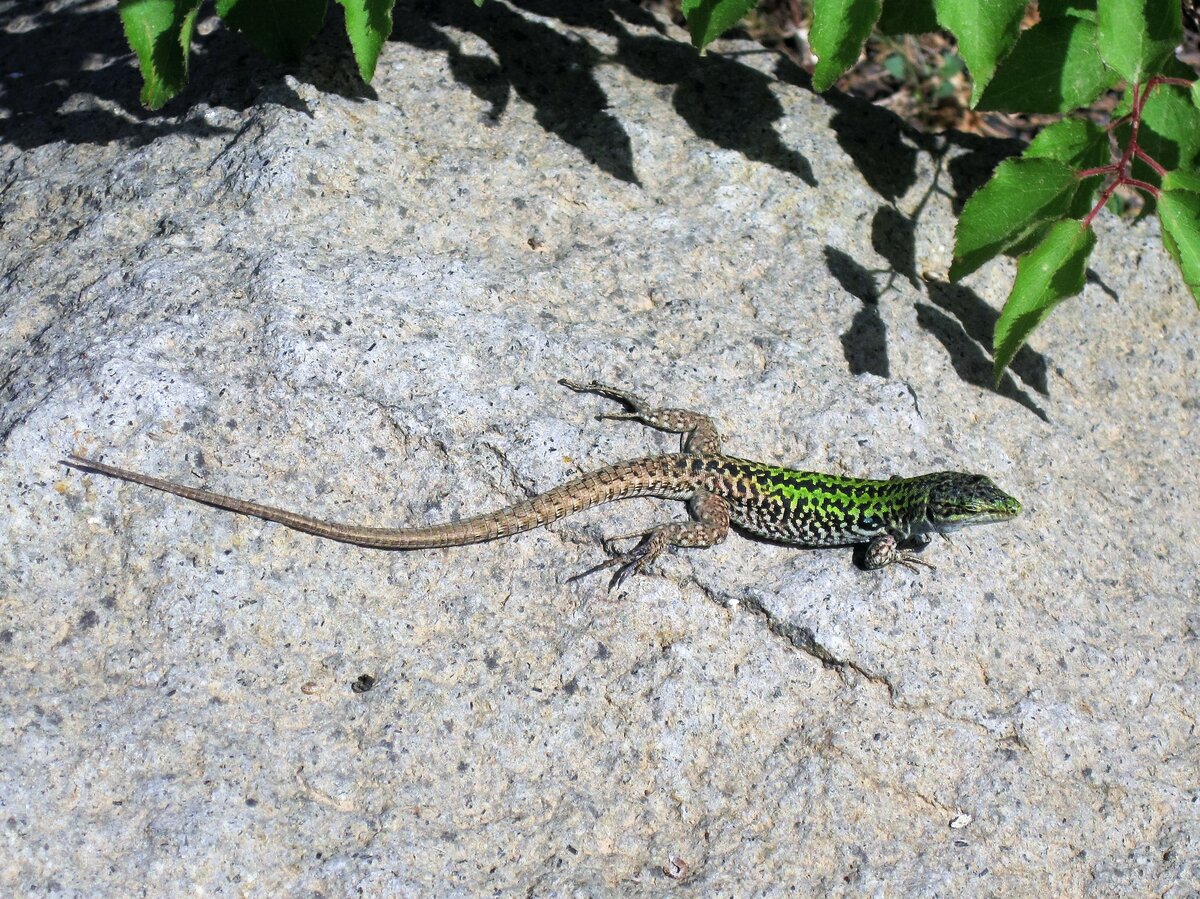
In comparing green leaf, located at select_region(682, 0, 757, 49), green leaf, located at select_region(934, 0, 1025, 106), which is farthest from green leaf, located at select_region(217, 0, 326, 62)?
green leaf, located at select_region(934, 0, 1025, 106)

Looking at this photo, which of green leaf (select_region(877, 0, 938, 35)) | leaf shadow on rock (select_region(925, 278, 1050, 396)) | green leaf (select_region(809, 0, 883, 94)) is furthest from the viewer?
leaf shadow on rock (select_region(925, 278, 1050, 396))

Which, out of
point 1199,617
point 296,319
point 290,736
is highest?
point 296,319

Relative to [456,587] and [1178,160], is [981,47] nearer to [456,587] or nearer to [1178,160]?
[1178,160]

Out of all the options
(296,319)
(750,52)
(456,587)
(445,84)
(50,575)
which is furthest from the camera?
(750,52)

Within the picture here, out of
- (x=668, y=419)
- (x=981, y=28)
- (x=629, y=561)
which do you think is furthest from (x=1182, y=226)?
(x=629, y=561)

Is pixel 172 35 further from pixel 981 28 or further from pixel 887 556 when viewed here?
pixel 887 556

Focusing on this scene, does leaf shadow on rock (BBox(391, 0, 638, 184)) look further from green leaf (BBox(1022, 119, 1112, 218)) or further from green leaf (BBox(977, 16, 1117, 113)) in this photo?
green leaf (BBox(1022, 119, 1112, 218))

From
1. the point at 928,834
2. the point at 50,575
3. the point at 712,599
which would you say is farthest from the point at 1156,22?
the point at 50,575
